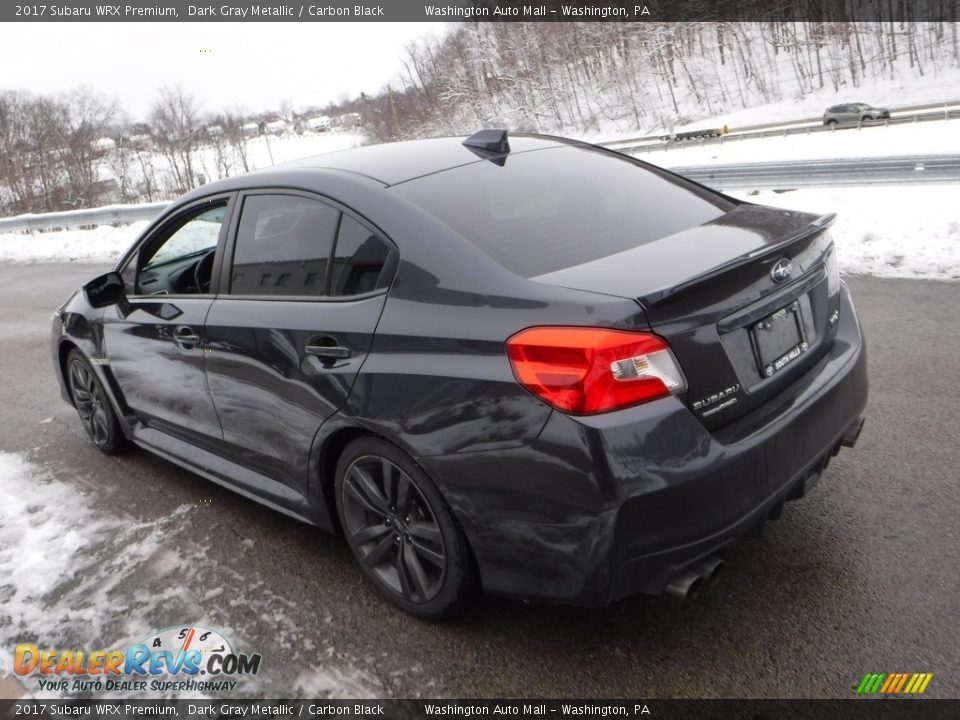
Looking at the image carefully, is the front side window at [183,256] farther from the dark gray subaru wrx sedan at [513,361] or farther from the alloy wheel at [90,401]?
the alloy wheel at [90,401]

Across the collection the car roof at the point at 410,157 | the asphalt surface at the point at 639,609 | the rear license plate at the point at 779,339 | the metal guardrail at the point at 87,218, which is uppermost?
the metal guardrail at the point at 87,218

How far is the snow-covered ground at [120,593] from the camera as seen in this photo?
265 cm

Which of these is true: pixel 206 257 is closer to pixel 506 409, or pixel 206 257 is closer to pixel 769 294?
pixel 506 409

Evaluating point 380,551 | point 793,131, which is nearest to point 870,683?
point 380,551

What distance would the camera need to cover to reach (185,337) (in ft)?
11.6

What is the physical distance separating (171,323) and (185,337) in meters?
0.17

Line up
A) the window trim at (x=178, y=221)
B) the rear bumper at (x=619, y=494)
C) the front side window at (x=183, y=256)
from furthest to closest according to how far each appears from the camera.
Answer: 1. the front side window at (x=183, y=256)
2. the window trim at (x=178, y=221)
3. the rear bumper at (x=619, y=494)

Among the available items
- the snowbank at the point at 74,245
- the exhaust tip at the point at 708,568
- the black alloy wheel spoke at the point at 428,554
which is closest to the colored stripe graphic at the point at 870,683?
the exhaust tip at the point at 708,568

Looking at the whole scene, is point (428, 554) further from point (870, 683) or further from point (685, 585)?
point (870, 683)

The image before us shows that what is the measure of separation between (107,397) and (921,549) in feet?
14.1

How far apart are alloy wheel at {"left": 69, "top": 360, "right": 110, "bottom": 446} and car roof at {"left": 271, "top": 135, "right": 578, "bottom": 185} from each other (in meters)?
2.19

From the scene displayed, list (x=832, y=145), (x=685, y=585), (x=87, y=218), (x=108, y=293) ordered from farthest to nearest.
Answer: (x=832, y=145) → (x=87, y=218) → (x=108, y=293) → (x=685, y=585)

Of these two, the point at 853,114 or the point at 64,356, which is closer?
the point at 64,356

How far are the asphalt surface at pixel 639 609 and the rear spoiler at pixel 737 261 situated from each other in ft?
3.93
